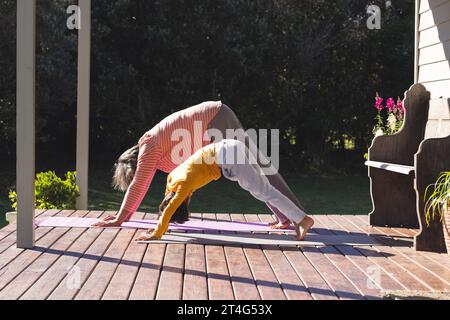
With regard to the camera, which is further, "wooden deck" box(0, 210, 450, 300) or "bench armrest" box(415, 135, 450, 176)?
"bench armrest" box(415, 135, 450, 176)

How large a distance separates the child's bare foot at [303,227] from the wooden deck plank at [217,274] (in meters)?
0.62

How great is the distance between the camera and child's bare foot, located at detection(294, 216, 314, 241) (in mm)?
4848

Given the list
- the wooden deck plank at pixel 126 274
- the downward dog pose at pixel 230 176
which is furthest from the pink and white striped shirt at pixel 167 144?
the wooden deck plank at pixel 126 274

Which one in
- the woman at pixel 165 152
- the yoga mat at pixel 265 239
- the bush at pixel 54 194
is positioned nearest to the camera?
the yoga mat at pixel 265 239

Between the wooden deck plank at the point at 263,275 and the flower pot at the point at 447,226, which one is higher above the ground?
the flower pot at the point at 447,226

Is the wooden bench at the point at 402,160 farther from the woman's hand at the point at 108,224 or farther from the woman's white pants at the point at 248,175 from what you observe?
the woman's hand at the point at 108,224

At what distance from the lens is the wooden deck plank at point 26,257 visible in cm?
363

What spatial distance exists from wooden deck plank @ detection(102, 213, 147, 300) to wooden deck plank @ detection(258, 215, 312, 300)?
0.78m

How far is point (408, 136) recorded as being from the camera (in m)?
5.60

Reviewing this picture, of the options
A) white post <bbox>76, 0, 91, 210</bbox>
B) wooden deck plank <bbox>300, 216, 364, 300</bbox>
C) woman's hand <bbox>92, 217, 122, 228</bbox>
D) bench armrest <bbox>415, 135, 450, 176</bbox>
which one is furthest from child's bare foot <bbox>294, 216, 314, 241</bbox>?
white post <bbox>76, 0, 91, 210</bbox>

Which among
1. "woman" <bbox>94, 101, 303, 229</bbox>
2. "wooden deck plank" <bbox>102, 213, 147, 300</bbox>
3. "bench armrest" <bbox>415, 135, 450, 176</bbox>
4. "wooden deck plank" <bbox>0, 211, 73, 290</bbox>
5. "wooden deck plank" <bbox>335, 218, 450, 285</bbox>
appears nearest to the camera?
"wooden deck plank" <bbox>102, 213, 147, 300</bbox>

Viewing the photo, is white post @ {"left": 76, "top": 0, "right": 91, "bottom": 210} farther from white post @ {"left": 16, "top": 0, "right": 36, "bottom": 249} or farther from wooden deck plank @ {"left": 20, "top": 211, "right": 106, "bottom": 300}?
white post @ {"left": 16, "top": 0, "right": 36, "bottom": 249}
